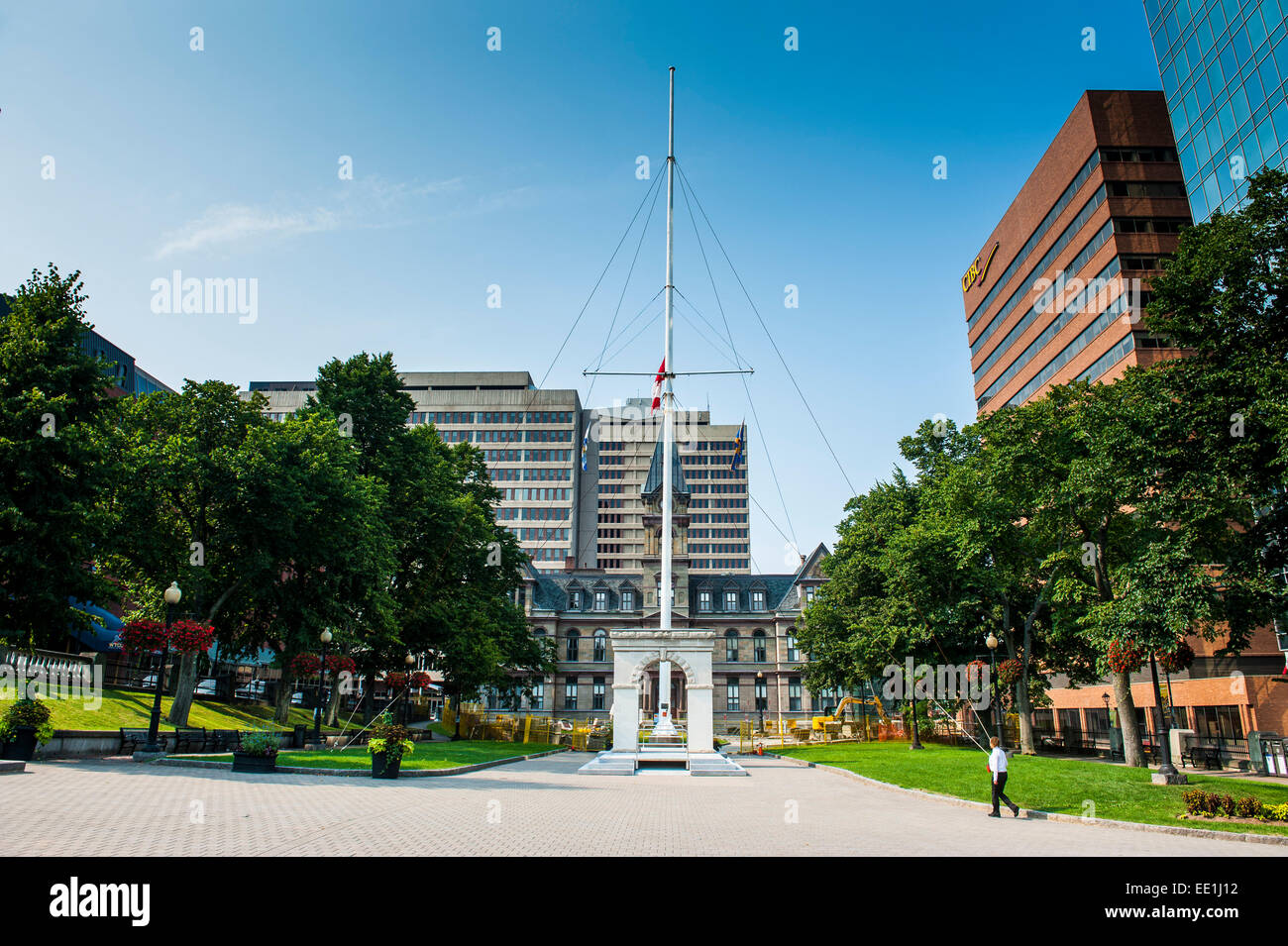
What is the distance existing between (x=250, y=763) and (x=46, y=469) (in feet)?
37.5

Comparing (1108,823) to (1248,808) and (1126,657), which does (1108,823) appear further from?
(1126,657)

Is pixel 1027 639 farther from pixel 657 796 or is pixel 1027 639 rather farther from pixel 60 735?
pixel 60 735

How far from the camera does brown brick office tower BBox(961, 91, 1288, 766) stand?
130ft

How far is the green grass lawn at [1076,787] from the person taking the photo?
16.3 meters

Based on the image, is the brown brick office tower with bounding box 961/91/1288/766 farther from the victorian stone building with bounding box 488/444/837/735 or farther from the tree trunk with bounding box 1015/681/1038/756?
the victorian stone building with bounding box 488/444/837/735

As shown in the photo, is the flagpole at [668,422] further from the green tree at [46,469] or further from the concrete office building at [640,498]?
the concrete office building at [640,498]

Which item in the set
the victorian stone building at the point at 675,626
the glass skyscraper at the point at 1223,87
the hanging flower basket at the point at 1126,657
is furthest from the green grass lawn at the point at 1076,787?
the victorian stone building at the point at 675,626

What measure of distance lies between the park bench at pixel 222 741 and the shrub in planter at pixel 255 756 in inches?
211

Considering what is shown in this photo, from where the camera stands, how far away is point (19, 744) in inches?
680

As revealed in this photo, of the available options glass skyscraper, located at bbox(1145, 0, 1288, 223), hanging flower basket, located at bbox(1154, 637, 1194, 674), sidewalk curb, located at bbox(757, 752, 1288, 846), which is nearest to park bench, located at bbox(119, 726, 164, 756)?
sidewalk curb, located at bbox(757, 752, 1288, 846)

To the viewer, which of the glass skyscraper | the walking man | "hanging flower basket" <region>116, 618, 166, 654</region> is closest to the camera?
the walking man
